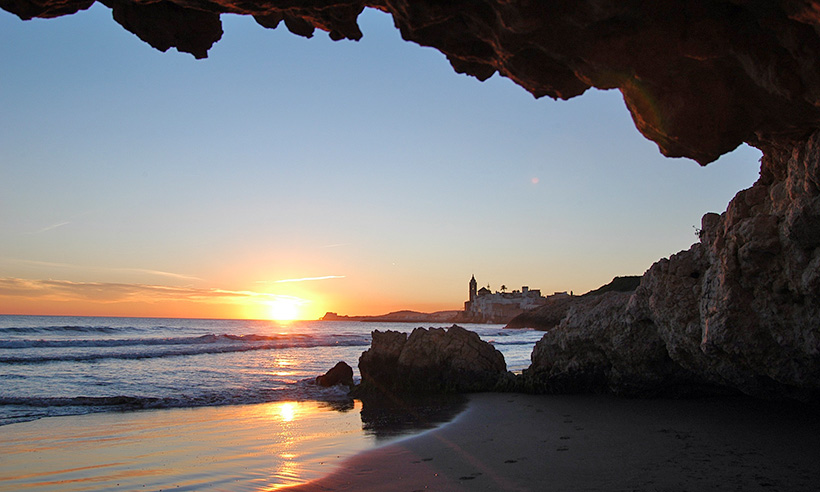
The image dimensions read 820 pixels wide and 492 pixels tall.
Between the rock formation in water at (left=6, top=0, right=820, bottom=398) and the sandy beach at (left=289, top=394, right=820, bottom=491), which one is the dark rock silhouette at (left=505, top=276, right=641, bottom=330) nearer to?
the sandy beach at (left=289, top=394, right=820, bottom=491)

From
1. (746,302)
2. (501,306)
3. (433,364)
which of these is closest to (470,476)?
(746,302)

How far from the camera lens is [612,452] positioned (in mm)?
6398

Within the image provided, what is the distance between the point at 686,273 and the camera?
26.9 feet

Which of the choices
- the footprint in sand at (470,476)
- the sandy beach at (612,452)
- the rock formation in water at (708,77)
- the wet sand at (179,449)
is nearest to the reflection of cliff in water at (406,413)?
the wet sand at (179,449)

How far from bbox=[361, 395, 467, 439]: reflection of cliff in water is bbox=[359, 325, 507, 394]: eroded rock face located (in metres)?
0.78

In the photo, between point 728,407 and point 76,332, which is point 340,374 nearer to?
point 728,407

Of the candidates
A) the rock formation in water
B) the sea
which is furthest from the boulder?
the rock formation in water

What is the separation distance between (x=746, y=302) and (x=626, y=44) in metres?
4.00

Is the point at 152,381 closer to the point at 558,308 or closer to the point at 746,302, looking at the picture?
the point at 746,302

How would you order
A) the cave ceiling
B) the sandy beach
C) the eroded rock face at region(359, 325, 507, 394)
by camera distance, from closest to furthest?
the cave ceiling, the sandy beach, the eroded rock face at region(359, 325, 507, 394)

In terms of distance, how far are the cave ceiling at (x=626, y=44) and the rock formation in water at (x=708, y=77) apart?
12 millimetres

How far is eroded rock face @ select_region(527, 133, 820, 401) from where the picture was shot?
573 cm

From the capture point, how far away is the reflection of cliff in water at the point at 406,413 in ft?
30.3

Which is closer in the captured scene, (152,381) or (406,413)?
(406,413)
